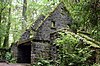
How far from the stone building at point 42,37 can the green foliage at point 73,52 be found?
143 inches

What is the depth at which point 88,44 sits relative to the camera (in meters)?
11.2

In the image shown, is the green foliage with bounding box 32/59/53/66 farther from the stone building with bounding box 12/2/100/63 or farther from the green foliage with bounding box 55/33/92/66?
the green foliage with bounding box 55/33/92/66

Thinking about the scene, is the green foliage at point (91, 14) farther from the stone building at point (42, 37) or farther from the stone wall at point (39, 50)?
the stone wall at point (39, 50)

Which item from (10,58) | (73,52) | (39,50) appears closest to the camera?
(73,52)

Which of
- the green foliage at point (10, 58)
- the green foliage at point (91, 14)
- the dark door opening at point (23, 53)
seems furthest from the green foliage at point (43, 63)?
the dark door opening at point (23, 53)

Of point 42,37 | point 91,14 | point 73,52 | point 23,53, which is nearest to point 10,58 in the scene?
point 23,53

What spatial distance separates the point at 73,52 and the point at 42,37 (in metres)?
5.59

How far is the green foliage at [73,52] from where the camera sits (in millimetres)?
10891

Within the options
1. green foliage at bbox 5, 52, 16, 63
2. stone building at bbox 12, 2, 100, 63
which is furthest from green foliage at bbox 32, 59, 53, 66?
green foliage at bbox 5, 52, 16, 63

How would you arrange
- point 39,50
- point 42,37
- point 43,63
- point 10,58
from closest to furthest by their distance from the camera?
1. point 43,63
2. point 39,50
3. point 42,37
4. point 10,58

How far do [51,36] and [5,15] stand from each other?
8.75 metres

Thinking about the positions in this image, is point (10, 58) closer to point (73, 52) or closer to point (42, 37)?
point (42, 37)

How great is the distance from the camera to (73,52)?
11.4 metres

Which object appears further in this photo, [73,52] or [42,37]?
[42,37]
